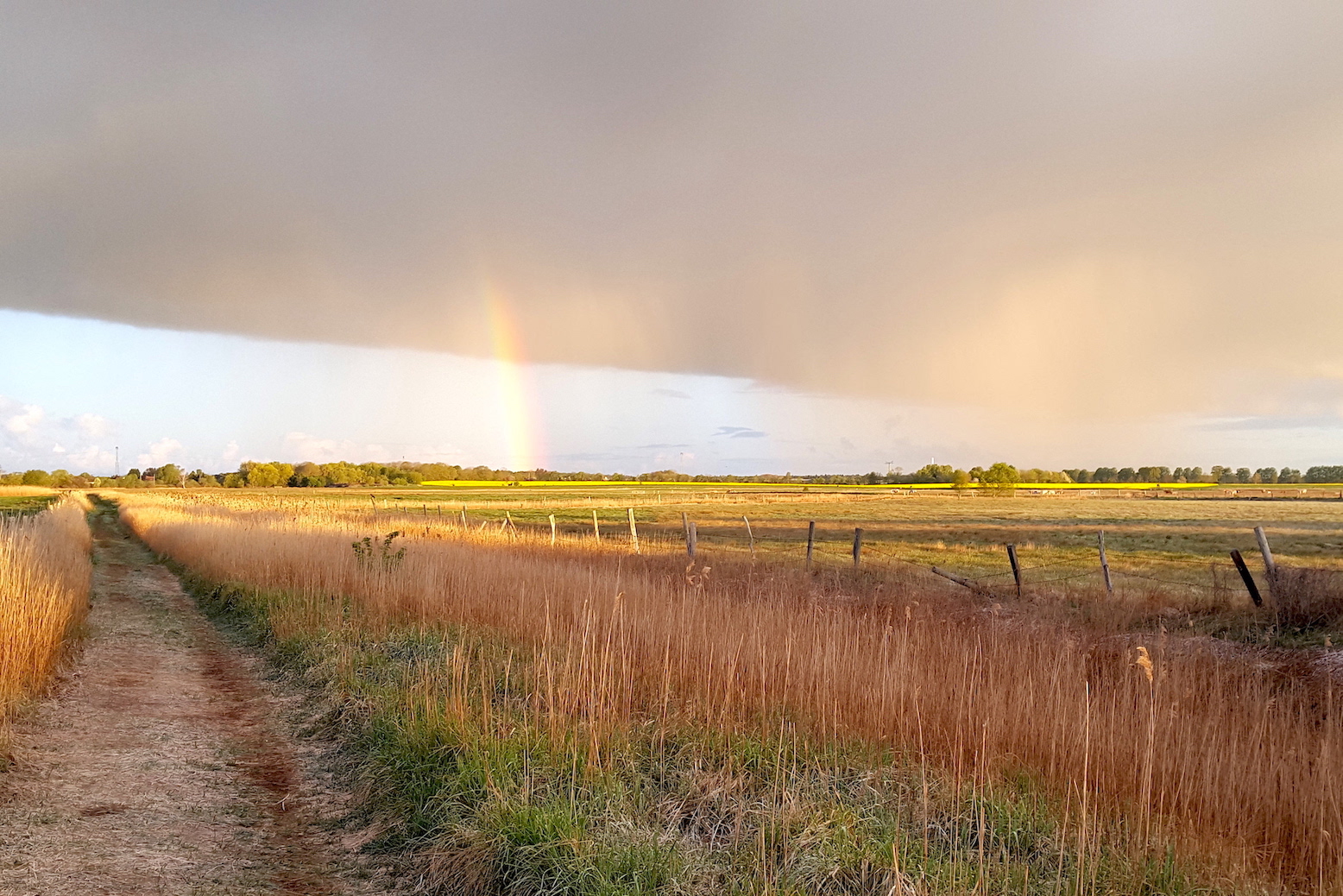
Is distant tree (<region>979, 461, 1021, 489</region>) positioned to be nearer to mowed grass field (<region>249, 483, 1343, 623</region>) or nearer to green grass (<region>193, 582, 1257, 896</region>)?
mowed grass field (<region>249, 483, 1343, 623</region>)

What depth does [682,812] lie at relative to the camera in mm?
4625

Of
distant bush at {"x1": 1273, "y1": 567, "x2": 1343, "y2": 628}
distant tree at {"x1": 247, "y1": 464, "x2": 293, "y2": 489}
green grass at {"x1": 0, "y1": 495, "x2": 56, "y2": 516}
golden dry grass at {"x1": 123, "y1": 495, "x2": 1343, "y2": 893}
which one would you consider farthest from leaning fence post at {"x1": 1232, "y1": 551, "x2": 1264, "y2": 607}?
distant tree at {"x1": 247, "y1": 464, "x2": 293, "y2": 489}

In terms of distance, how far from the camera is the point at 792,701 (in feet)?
20.6

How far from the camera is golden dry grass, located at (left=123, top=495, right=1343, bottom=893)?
15.1 ft

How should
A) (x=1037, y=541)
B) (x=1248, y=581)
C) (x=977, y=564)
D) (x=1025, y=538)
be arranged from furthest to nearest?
(x=1025, y=538)
(x=1037, y=541)
(x=977, y=564)
(x=1248, y=581)

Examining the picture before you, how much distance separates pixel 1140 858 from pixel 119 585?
66.3 feet

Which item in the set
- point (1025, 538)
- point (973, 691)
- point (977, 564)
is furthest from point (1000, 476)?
point (973, 691)

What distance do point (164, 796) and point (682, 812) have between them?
12.2 feet

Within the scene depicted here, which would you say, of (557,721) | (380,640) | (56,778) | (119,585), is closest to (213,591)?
(119,585)

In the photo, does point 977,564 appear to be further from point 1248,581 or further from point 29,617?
point 29,617

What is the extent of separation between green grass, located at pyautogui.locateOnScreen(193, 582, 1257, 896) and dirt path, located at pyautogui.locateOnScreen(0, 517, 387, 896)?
0.49m

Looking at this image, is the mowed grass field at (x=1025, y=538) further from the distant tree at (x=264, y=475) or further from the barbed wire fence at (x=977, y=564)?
the distant tree at (x=264, y=475)

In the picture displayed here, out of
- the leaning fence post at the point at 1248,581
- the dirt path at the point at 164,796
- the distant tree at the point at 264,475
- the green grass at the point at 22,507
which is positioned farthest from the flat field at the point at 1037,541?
the distant tree at the point at 264,475

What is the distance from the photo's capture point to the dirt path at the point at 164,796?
4.35 metres
